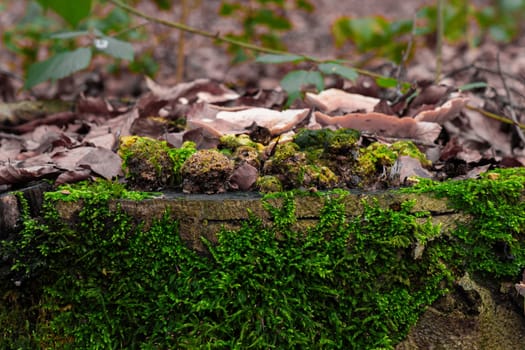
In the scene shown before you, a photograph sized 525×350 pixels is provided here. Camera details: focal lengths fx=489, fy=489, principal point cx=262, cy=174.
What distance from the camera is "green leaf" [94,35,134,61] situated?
2.23 meters

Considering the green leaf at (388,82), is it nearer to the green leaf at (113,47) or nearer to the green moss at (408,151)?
the green moss at (408,151)

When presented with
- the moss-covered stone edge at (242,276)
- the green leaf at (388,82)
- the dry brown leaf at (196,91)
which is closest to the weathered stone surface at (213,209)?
the moss-covered stone edge at (242,276)

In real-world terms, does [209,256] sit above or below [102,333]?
above

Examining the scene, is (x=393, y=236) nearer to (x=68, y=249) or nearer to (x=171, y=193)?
(x=171, y=193)

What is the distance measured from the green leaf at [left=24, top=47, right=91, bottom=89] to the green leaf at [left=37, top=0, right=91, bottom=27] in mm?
794

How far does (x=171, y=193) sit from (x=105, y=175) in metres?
0.30

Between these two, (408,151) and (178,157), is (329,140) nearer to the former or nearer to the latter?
(408,151)

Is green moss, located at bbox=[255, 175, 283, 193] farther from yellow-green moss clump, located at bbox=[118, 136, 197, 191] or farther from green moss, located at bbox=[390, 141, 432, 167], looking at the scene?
green moss, located at bbox=[390, 141, 432, 167]

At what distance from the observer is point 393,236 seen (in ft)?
4.91

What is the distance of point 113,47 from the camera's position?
2.28m

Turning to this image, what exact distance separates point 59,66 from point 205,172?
1.14 metres

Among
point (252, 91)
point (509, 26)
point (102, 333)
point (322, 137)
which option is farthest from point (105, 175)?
point (509, 26)

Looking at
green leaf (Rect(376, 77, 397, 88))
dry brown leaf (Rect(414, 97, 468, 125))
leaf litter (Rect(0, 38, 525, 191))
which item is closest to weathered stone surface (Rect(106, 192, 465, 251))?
leaf litter (Rect(0, 38, 525, 191))

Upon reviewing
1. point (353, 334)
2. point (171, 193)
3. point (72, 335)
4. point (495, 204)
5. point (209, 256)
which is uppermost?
point (495, 204)
